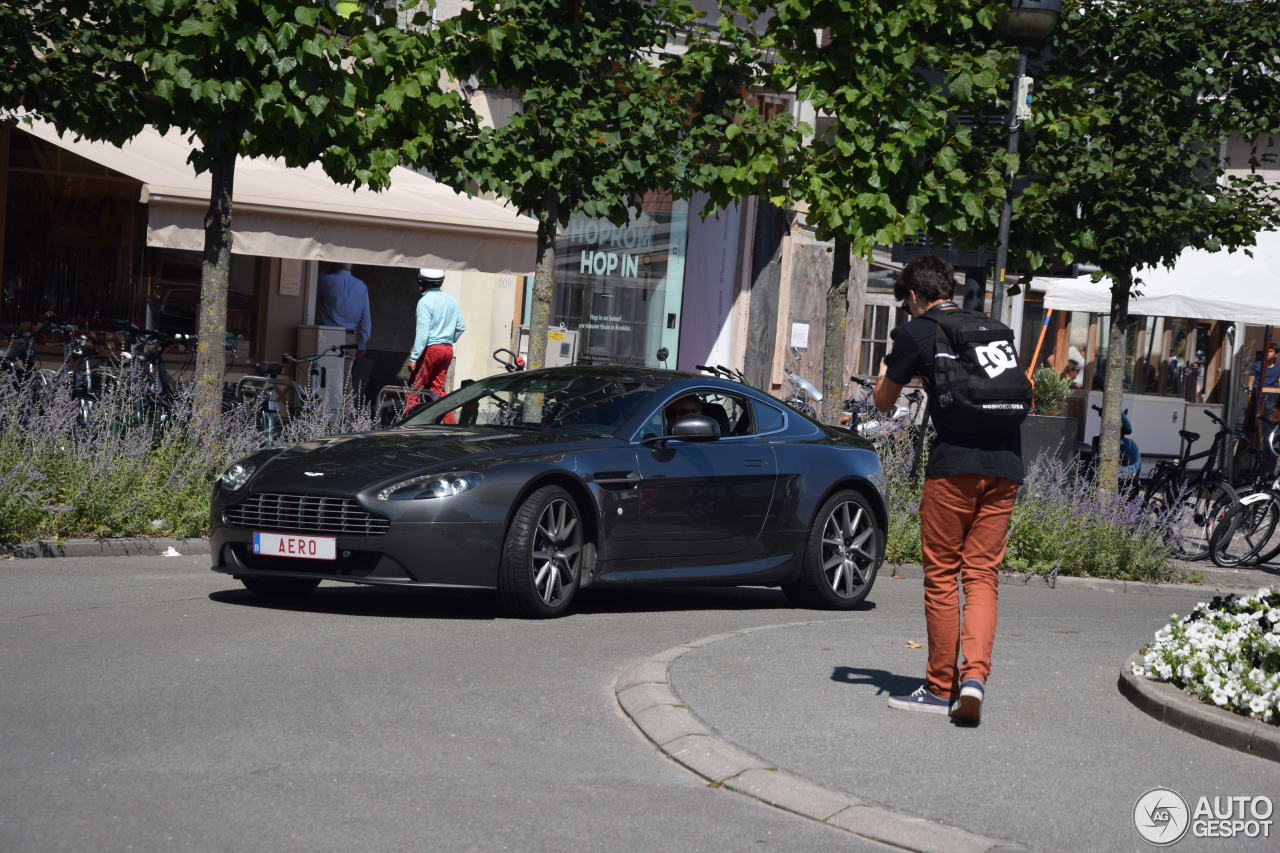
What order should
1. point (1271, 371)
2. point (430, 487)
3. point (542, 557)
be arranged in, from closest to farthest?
point (430, 487)
point (542, 557)
point (1271, 371)

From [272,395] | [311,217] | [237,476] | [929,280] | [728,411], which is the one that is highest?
[311,217]

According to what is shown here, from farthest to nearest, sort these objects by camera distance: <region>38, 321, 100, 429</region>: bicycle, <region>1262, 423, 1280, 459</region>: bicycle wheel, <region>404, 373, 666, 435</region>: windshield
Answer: <region>1262, 423, 1280, 459</region>: bicycle wheel, <region>38, 321, 100, 429</region>: bicycle, <region>404, 373, 666, 435</region>: windshield

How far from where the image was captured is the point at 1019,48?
16422mm

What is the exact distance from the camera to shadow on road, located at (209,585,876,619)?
386 inches

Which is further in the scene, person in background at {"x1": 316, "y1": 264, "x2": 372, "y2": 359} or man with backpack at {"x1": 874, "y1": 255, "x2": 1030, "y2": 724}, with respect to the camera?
person in background at {"x1": 316, "y1": 264, "x2": 372, "y2": 359}

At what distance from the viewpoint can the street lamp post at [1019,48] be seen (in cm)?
1581

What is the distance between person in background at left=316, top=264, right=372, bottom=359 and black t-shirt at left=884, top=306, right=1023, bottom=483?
45.9ft

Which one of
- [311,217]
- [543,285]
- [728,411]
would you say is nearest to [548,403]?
[728,411]

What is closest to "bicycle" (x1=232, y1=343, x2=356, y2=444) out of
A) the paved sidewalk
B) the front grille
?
the front grille

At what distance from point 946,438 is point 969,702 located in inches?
42.1

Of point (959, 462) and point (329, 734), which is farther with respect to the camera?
point (959, 462)

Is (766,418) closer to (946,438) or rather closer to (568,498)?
(568,498)

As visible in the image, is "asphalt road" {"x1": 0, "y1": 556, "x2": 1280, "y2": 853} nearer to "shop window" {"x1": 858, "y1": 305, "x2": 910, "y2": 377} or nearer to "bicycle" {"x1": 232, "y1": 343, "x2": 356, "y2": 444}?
"bicycle" {"x1": 232, "y1": 343, "x2": 356, "y2": 444}

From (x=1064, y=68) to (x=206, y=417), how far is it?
9.19 meters
